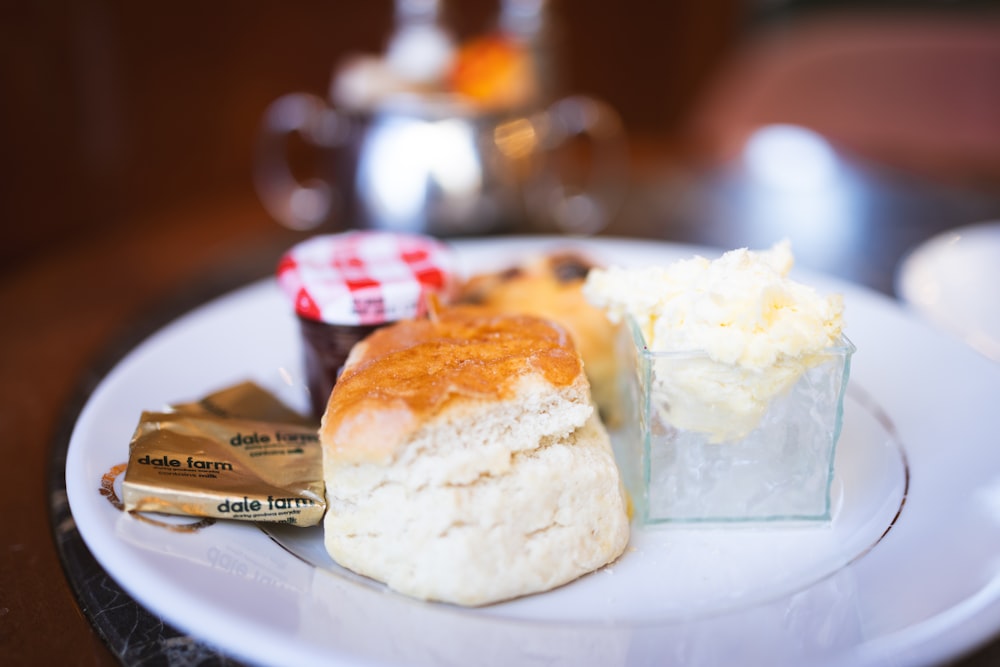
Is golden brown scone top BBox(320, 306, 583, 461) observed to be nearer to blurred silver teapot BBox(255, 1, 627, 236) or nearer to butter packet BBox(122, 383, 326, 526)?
butter packet BBox(122, 383, 326, 526)

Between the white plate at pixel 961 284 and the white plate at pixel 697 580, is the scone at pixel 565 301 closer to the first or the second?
the white plate at pixel 697 580

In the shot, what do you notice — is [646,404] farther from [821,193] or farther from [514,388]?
[821,193]

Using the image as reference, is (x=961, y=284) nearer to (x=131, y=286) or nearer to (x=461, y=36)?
(x=461, y=36)

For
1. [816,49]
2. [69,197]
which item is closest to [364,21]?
[69,197]

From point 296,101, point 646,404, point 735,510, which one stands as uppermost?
point 296,101

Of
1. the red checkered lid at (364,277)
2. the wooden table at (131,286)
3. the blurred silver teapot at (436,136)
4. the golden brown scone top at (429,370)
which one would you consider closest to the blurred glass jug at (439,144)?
the blurred silver teapot at (436,136)

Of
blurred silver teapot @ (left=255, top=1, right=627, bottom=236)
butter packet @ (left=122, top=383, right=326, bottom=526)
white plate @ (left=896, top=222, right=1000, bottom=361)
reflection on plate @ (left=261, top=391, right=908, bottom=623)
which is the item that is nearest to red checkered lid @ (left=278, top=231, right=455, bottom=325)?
butter packet @ (left=122, top=383, right=326, bottom=526)
